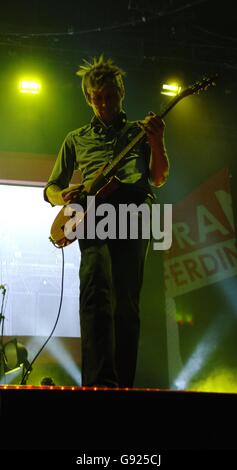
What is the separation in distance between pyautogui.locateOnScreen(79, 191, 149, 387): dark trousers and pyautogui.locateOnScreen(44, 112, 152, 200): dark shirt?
0.31 meters

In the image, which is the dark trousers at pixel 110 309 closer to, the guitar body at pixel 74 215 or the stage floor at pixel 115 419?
the guitar body at pixel 74 215

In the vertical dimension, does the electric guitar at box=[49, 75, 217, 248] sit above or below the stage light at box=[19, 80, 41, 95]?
below

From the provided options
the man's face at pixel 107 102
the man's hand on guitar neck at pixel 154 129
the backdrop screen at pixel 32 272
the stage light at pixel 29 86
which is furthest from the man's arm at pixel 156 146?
the stage light at pixel 29 86

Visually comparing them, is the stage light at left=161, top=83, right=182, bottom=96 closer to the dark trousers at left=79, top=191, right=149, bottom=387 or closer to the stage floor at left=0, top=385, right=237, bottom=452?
the dark trousers at left=79, top=191, right=149, bottom=387

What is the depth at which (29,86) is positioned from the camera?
581 cm

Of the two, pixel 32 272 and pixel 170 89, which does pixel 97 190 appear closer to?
pixel 32 272

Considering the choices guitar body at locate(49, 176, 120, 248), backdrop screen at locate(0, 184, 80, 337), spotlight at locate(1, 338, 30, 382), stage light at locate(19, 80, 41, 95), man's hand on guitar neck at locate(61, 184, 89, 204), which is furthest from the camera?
stage light at locate(19, 80, 41, 95)

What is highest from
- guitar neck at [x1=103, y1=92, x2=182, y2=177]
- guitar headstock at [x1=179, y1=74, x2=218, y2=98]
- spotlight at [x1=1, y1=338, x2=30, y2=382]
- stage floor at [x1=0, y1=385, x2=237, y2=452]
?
guitar headstock at [x1=179, y1=74, x2=218, y2=98]

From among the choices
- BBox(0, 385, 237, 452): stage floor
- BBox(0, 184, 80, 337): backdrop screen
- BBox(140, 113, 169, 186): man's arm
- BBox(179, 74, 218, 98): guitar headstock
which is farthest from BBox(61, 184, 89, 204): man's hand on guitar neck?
BBox(0, 184, 80, 337): backdrop screen

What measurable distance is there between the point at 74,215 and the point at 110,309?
0.52 metres

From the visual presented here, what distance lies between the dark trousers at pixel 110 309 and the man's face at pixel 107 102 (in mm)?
648

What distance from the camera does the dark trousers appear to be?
6.82 ft

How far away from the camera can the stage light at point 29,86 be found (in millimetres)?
5797
